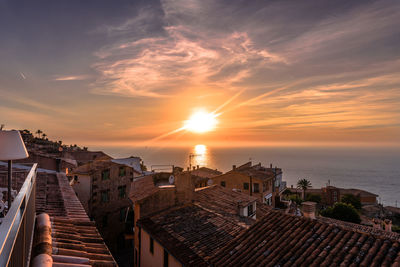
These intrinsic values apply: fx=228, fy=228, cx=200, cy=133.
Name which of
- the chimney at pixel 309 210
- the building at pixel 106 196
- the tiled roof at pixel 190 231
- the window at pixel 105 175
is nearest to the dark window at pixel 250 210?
the tiled roof at pixel 190 231

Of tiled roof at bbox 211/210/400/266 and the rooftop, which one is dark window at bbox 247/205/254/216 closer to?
the rooftop

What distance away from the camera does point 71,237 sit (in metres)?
4.14

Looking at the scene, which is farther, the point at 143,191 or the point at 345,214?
the point at 345,214

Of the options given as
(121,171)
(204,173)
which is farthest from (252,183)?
Result: (121,171)

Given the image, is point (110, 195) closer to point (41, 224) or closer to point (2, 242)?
point (41, 224)

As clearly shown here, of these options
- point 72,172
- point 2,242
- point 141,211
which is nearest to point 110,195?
point 72,172

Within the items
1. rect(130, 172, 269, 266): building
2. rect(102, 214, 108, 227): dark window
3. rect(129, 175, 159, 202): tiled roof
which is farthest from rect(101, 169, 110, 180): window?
rect(130, 172, 269, 266): building

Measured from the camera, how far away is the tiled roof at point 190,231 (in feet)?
32.1

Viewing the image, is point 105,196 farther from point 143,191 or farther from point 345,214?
point 345,214

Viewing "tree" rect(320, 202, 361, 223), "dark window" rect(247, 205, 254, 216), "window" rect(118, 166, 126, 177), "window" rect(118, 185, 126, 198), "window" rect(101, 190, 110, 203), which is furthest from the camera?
"tree" rect(320, 202, 361, 223)

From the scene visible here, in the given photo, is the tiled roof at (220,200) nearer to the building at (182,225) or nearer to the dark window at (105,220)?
the building at (182,225)

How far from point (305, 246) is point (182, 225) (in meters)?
6.47

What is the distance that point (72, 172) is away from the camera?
23.5 m

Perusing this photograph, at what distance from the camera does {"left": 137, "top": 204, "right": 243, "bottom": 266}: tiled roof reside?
9.80 m
